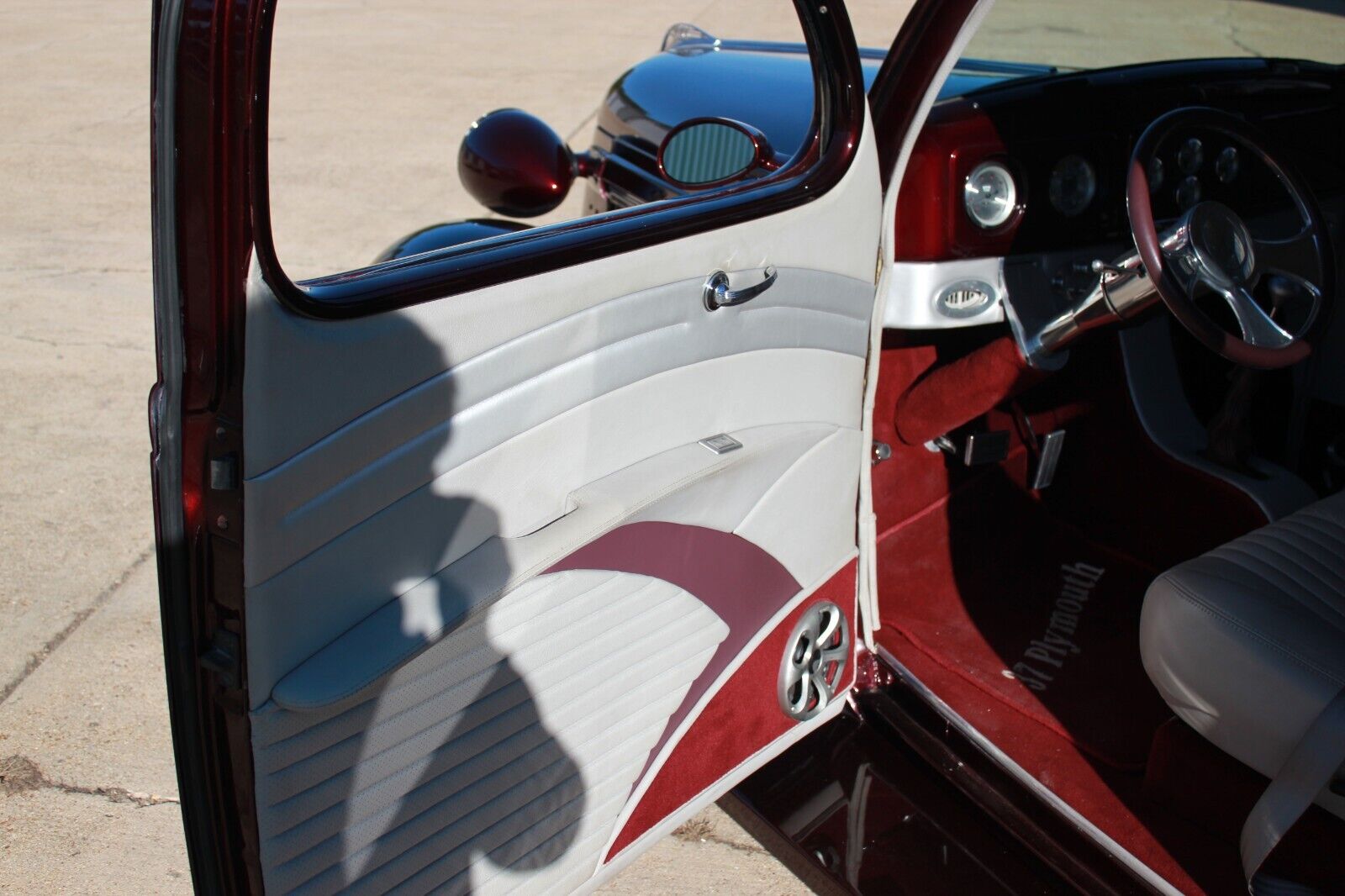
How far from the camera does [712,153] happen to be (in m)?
2.62

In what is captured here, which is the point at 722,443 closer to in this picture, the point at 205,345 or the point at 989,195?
the point at 205,345

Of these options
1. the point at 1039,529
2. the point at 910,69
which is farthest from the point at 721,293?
the point at 1039,529

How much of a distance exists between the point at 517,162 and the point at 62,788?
68.8 inches

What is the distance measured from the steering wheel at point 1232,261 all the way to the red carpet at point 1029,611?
69 centimetres

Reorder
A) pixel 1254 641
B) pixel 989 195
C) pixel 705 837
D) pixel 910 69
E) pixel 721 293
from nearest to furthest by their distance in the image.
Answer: pixel 721 293 < pixel 1254 641 < pixel 910 69 < pixel 989 195 < pixel 705 837

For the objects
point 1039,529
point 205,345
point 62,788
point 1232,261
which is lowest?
point 62,788

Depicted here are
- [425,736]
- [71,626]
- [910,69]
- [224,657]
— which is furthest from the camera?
[71,626]

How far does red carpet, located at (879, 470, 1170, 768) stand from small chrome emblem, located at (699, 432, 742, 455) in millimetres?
828

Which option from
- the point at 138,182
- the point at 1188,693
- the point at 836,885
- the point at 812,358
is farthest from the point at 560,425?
the point at 138,182

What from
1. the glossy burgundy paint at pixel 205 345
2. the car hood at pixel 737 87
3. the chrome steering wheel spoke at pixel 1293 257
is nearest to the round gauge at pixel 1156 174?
the chrome steering wheel spoke at pixel 1293 257

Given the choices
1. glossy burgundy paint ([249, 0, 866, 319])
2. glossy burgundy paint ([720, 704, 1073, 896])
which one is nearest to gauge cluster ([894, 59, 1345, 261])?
glossy burgundy paint ([249, 0, 866, 319])

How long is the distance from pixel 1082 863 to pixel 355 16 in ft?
29.9

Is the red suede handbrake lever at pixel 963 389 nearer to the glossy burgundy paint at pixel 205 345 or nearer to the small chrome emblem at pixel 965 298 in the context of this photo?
the small chrome emblem at pixel 965 298

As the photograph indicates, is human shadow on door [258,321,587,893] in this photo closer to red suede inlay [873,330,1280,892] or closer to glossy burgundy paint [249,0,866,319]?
glossy burgundy paint [249,0,866,319]
